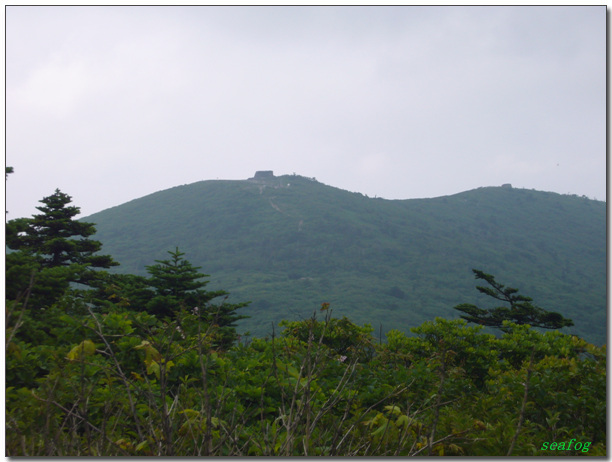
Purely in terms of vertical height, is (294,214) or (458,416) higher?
(294,214)

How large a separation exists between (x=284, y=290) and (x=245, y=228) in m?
27.1

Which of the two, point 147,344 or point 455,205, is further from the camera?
point 455,205

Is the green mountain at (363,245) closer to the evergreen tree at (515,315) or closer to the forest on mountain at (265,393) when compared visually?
the evergreen tree at (515,315)

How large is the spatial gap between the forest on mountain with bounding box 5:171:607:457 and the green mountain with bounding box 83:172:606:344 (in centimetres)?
4420

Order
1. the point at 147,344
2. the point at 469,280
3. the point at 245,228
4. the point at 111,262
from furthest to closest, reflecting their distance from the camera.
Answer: the point at 245,228
the point at 469,280
the point at 111,262
the point at 147,344

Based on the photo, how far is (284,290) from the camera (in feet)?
230

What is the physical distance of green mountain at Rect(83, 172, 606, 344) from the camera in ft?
209

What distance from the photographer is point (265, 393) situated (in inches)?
138

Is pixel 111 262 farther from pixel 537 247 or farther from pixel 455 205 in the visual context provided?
pixel 455 205

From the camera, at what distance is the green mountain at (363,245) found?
63844 mm

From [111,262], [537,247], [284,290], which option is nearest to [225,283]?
[284,290]

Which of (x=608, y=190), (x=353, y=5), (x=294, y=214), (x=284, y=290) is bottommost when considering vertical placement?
(x=284, y=290)

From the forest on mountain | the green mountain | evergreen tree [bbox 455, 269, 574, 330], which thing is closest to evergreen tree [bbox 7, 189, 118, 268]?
the forest on mountain

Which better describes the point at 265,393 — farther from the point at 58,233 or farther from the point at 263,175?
the point at 263,175
